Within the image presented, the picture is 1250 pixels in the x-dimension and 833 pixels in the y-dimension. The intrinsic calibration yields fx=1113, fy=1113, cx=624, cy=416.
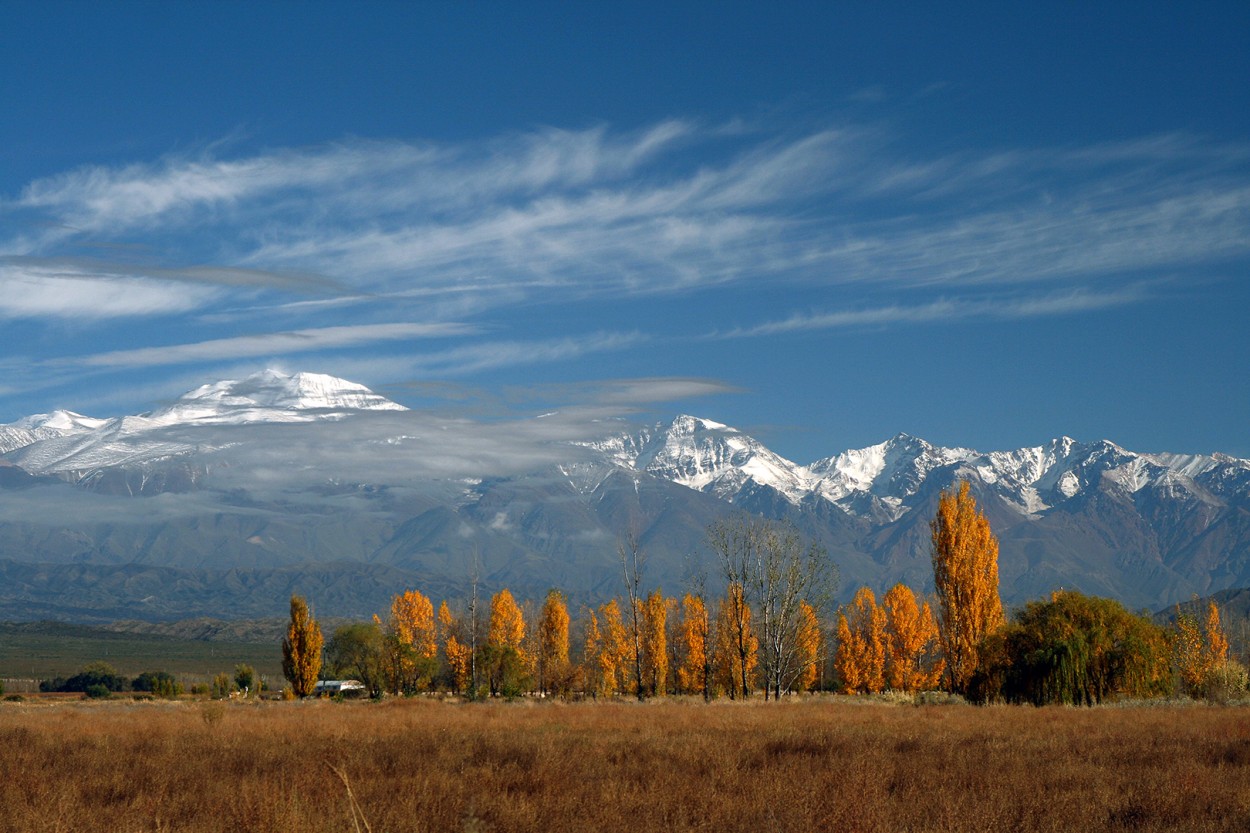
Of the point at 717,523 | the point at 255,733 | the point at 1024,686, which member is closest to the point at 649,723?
the point at 255,733

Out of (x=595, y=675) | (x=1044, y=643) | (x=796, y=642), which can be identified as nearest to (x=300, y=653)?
(x=595, y=675)

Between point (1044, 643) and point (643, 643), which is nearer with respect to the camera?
point (1044, 643)

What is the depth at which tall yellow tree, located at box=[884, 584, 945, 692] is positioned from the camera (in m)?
97.9

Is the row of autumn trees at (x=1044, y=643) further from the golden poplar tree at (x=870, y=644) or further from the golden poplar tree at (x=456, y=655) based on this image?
the golden poplar tree at (x=456, y=655)

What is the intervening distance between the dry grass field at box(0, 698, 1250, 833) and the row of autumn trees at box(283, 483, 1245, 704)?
16.1 meters

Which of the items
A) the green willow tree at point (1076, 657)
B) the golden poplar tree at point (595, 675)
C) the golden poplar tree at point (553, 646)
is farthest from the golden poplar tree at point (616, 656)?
the green willow tree at point (1076, 657)

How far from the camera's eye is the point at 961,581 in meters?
61.6

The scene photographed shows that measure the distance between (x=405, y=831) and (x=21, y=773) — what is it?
878 cm

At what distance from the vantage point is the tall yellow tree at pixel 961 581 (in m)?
60.7

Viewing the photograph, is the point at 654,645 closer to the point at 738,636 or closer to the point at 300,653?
the point at 300,653

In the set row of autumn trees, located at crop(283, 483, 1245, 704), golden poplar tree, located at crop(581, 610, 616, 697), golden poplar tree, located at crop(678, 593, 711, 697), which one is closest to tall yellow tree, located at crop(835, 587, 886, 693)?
row of autumn trees, located at crop(283, 483, 1245, 704)

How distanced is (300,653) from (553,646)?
21.1 m

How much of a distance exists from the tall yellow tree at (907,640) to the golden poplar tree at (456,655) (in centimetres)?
3713

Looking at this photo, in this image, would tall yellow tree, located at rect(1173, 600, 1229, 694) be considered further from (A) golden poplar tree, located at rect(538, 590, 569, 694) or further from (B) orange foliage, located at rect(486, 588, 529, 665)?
(B) orange foliage, located at rect(486, 588, 529, 665)
